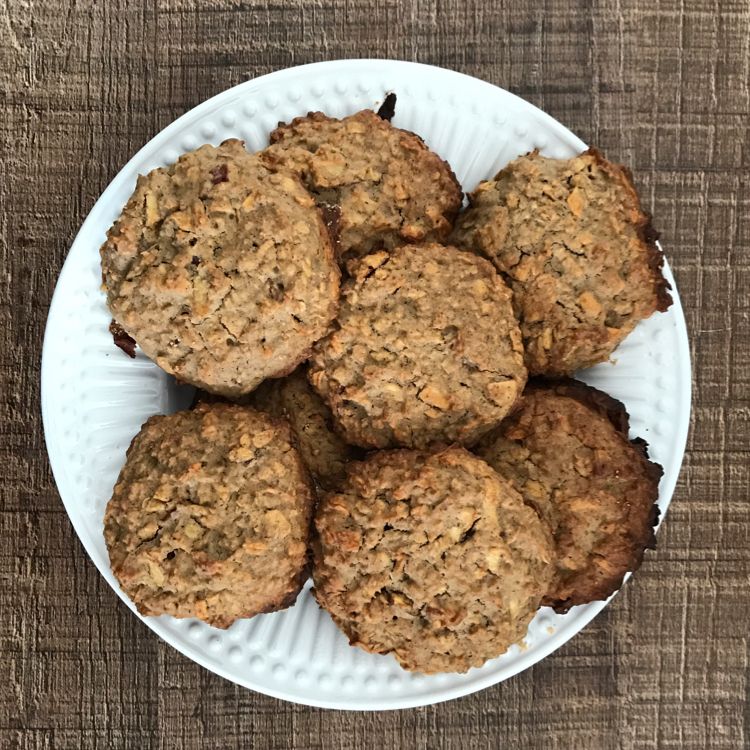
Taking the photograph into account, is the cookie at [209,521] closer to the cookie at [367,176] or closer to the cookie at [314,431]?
the cookie at [314,431]

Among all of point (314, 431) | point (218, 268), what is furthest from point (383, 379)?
point (218, 268)

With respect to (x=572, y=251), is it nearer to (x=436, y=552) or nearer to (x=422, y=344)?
(x=422, y=344)

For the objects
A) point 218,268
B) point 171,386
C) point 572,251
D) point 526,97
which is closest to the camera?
point 218,268

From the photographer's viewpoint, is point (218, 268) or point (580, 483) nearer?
point (218, 268)

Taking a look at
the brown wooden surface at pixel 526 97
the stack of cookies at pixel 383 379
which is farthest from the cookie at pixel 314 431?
the brown wooden surface at pixel 526 97

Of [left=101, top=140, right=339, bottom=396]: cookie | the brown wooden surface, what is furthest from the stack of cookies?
the brown wooden surface

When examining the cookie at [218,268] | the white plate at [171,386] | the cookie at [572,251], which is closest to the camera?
the cookie at [218,268]

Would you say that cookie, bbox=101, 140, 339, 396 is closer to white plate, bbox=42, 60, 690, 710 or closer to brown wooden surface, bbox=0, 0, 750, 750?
white plate, bbox=42, 60, 690, 710
